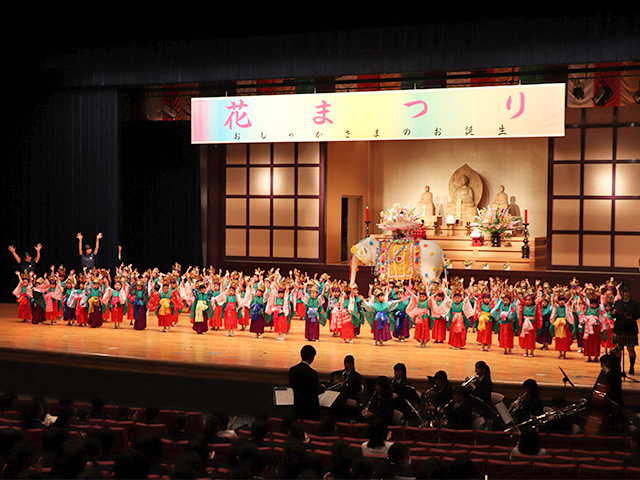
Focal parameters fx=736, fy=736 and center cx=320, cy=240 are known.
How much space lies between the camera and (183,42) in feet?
41.2

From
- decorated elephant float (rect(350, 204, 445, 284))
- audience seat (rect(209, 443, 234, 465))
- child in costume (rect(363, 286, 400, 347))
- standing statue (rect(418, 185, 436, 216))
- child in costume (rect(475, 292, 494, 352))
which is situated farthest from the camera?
standing statue (rect(418, 185, 436, 216))

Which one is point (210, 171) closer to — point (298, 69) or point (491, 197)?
point (298, 69)

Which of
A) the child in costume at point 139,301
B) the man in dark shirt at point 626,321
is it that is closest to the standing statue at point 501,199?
the man in dark shirt at point 626,321

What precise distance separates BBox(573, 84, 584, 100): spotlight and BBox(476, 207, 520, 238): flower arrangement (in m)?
2.68

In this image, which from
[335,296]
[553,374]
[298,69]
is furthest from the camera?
[298,69]

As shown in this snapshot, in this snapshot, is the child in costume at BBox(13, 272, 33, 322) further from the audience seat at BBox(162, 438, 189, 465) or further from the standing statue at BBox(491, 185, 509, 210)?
the standing statue at BBox(491, 185, 509, 210)

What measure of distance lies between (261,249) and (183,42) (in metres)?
4.62

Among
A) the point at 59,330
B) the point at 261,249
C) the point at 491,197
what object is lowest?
the point at 59,330

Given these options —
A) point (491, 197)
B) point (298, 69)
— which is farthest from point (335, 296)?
point (491, 197)

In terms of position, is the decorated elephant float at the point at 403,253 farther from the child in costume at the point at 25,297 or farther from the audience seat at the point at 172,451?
the audience seat at the point at 172,451

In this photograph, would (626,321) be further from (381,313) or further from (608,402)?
(381,313)

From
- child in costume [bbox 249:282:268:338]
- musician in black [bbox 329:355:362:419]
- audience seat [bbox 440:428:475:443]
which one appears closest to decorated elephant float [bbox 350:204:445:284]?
child in costume [bbox 249:282:268:338]

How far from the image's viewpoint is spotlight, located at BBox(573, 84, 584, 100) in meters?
12.0

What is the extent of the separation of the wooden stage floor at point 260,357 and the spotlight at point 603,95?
4.84m
